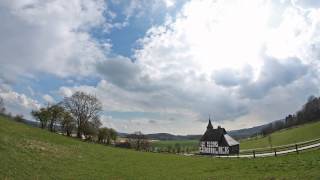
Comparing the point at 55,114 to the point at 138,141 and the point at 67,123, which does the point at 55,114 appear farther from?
the point at 138,141

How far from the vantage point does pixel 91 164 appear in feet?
Answer: 125

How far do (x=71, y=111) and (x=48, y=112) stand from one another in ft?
20.5

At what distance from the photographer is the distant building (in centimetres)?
12525

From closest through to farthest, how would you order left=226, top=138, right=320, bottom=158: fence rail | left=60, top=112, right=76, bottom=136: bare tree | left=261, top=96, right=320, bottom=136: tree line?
left=226, top=138, right=320, bottom=158: fence rail, left=60, top=112, right=76, bottom=136: bare tree, left=261, top=96, right=320, bottom=136: tree line

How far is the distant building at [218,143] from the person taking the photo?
12525 centimetres

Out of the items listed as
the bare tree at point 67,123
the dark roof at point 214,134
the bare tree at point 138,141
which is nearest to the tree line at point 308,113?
the dark roof at point 214,134

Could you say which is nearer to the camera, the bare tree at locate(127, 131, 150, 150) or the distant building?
the distant building

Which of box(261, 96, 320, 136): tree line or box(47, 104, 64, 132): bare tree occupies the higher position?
box(261, 96, 320, 136): tree line

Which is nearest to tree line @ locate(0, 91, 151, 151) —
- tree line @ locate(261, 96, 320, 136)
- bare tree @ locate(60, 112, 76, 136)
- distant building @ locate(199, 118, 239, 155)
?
bare tree @ locate(60, 112, 76, 136)

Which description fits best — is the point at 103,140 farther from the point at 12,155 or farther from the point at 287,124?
the point at 287,124

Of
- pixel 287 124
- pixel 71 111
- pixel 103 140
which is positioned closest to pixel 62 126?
pixel 71 111

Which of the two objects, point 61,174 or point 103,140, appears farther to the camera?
point 103,140

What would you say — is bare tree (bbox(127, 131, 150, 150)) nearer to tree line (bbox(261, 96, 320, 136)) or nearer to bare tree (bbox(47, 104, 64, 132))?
bare tree (bbox(47, 104, 64, 132))

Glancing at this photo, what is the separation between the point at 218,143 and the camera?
130m
